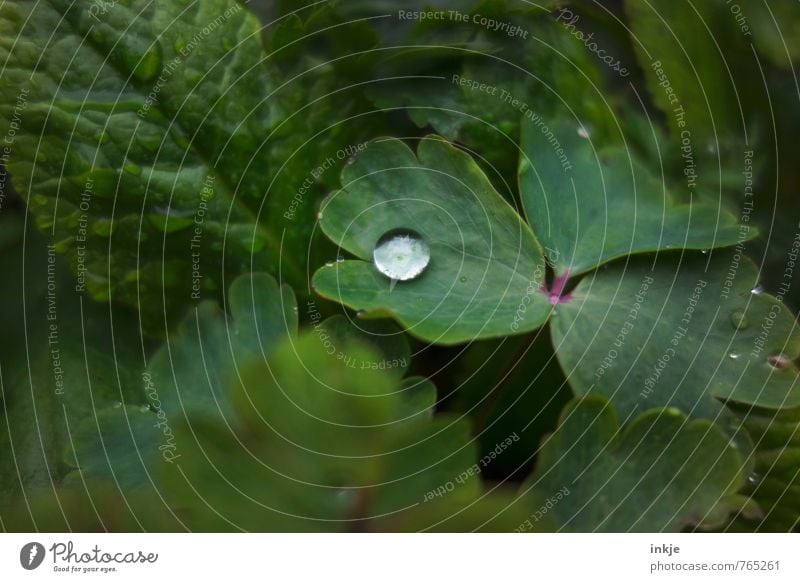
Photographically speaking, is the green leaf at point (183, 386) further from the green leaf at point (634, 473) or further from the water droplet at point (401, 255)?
the green leaf at point (634, 473)

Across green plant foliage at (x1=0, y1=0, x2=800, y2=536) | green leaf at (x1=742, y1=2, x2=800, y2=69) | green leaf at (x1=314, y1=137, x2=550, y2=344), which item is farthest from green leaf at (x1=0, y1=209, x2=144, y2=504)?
green leaf at (x1=742, y1=2, x2=800, y2=69)

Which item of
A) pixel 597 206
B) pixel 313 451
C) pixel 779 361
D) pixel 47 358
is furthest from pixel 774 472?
pixel 47 358

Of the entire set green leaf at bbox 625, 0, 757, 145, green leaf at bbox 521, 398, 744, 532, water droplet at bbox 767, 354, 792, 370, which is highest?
green leaf at bbox 625, 0, 757, 145

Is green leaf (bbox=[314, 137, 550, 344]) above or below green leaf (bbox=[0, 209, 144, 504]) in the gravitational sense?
above

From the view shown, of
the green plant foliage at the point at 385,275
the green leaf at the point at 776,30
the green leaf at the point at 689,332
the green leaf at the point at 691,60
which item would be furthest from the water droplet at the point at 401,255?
the green leaf at the point at 776,30

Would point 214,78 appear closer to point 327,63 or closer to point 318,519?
point 327,63

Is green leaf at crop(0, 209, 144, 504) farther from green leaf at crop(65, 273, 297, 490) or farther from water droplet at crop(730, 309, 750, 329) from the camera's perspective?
water droplet at crop(730, 309, 750, 329)
